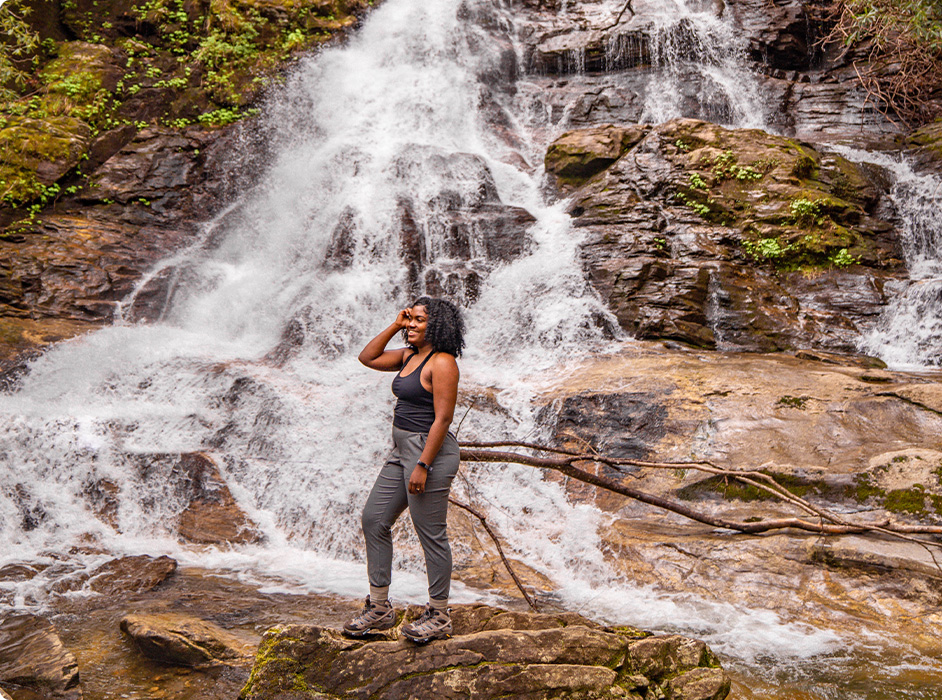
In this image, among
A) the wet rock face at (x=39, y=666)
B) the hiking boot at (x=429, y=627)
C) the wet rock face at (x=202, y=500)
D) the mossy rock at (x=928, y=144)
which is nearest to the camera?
the hiking boot at (x=429, y=627)

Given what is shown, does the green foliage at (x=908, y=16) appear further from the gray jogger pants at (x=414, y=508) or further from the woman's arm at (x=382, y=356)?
the gray jogger pants at (x=414, y=508)

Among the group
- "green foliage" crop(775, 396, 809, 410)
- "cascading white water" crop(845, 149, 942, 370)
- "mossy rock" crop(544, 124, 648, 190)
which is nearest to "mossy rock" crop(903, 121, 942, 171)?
"cascading white water" crop(845, 149, 942, 370)

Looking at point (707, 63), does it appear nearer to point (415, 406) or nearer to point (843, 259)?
point (843, 259)

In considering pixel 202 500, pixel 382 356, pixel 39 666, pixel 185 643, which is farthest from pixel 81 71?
pixel 382 356

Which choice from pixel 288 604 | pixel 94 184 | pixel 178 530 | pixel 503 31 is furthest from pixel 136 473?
pixel 503 31

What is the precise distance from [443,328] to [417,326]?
146 mm

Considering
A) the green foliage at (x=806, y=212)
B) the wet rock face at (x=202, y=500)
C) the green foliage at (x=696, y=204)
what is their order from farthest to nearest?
the green foliage at (x=696, y=204)
the green foliage at (x=806, y=212)
the wet rock face at (x=202, y=500)

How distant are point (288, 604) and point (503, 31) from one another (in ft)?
53.8

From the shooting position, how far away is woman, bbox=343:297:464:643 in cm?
348

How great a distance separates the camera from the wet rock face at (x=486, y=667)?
3279mm

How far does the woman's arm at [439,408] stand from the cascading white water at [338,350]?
3.02 metres

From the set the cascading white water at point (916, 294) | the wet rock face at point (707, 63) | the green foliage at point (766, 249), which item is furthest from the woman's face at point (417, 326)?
the wet rock face at point (707, 63)

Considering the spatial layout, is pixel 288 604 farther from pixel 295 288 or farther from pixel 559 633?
pixel 295 288

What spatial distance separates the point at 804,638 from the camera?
5047 millimetres
